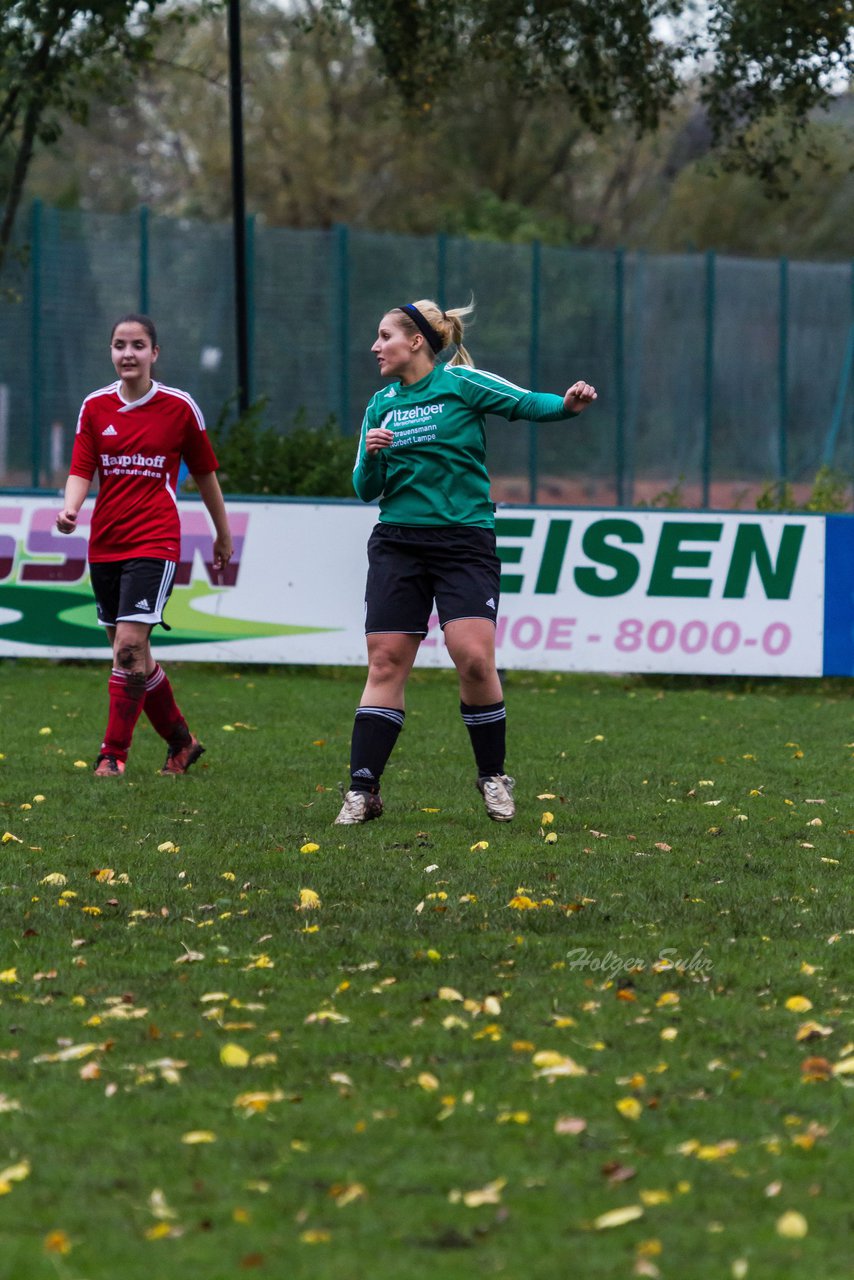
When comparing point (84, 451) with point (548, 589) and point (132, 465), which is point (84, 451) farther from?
point (548, 589)

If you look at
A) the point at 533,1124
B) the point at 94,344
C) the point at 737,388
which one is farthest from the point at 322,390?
the point at 533,1124

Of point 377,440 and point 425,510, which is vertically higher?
point 377,440

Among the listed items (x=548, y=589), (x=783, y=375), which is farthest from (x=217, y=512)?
(x=783, y=375)

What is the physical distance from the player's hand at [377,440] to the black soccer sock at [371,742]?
3.53 ft

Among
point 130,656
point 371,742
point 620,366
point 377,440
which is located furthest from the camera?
point 620,366

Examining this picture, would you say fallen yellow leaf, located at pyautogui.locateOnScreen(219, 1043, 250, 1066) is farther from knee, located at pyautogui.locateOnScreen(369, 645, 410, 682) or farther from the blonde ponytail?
the blonde ponytail

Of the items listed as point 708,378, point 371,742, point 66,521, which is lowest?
point 371,742

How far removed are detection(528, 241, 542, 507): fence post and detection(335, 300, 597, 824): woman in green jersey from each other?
16.1 metres

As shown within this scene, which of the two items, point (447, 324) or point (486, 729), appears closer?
point (447, 324)

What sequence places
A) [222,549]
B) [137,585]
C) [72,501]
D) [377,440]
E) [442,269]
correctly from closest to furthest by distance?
[377,440], [72,501], [137,585], [222,549], [442,269]

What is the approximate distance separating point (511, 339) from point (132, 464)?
629 inches

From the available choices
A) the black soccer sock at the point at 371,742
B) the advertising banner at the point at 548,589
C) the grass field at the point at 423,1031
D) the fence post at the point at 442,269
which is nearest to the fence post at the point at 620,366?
the fence post at the point at 442,269

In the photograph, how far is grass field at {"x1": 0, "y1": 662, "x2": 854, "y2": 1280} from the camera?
312cm

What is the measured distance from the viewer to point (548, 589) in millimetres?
13422
